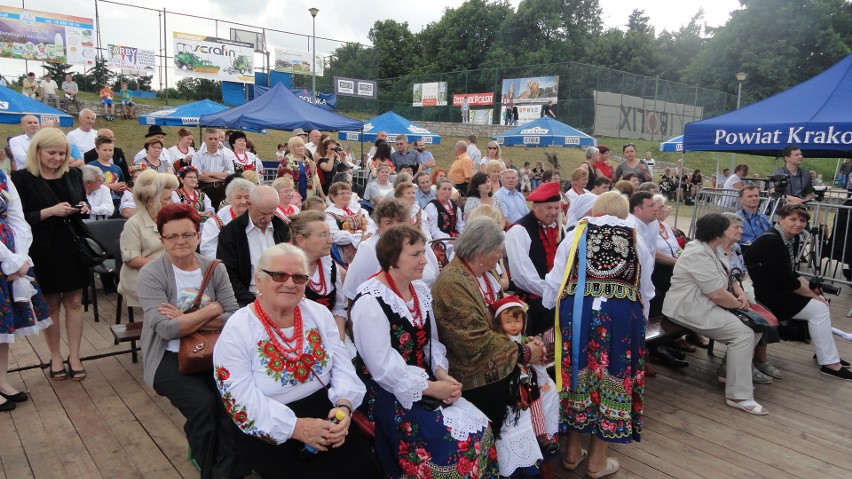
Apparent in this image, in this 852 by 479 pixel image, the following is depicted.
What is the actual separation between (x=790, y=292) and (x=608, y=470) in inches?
115

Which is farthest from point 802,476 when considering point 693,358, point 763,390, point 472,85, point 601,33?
point 601,33

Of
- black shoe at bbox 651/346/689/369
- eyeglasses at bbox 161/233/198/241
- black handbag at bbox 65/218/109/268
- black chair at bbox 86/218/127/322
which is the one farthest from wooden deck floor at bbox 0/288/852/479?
eyeglasses at bbox 161/233/198/241

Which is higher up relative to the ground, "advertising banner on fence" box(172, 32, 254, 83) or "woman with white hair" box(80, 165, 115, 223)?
"advertising banner on fence" box(172, 32, 254, 83)

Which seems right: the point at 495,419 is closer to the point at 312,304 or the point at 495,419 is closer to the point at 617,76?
the point at 312,304

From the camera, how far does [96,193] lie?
5.71 metres

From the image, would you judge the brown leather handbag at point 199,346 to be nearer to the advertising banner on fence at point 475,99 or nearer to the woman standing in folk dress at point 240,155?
the woman standing in folk dress at point 240,155

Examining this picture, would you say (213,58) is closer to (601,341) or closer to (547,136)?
(547,136)

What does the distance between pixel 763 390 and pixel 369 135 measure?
11409mm

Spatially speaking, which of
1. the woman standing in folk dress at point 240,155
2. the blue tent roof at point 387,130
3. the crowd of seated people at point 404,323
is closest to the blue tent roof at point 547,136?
the blue tent roof at point 387,130

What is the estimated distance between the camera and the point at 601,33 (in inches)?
2163

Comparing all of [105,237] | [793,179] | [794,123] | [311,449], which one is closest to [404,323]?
[311,449]

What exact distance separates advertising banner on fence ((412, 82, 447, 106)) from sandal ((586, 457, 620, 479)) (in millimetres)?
32400

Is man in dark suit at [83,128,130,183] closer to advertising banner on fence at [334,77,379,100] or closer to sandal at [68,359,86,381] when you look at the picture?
sandal at [68,359,86,381]

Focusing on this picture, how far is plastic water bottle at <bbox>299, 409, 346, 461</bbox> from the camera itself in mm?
2283
